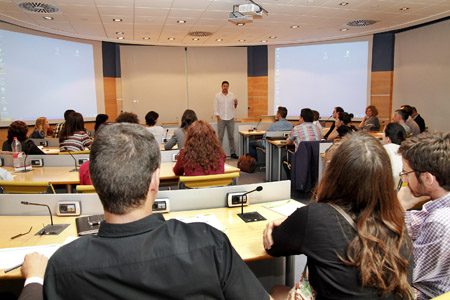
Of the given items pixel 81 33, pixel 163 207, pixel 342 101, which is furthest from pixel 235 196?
pixel 342 101

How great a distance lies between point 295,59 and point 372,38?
2.29 m

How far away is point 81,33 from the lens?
8.86 meters

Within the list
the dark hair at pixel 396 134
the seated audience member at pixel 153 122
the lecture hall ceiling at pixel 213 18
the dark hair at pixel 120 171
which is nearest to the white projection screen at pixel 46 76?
the lecture hall ceiling at pixel 213 18

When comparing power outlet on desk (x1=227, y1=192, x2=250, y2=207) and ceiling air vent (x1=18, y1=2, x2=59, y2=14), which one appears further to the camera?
ceiling air vent (x1=18, y1=2, x2=59, y2=14)

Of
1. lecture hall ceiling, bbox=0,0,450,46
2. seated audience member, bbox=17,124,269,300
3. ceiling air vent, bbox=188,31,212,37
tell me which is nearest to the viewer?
seated audience member, bbox=17,124,269,300

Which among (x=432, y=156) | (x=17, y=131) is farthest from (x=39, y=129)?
(x=432, y=156)

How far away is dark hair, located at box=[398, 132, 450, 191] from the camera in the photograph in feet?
5.74

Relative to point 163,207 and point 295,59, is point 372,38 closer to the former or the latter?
point 295,59

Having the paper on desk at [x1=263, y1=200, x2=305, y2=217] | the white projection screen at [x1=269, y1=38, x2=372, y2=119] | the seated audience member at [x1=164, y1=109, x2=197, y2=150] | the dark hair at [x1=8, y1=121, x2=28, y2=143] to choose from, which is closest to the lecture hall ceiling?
the white projection screen at [x1=269, y1=38, x2=372, y2=119]

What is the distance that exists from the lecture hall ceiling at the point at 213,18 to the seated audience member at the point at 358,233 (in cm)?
545

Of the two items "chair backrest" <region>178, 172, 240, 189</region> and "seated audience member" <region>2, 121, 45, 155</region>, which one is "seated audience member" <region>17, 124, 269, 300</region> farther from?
"seated audience member" <region>2, 121, 45, 155</region>

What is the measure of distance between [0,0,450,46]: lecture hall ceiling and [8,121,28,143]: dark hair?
261 cm

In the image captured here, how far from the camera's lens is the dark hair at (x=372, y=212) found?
1.27m

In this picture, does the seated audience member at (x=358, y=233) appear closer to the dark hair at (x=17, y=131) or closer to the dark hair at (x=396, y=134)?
the dark hair at (x=396, y=134)
